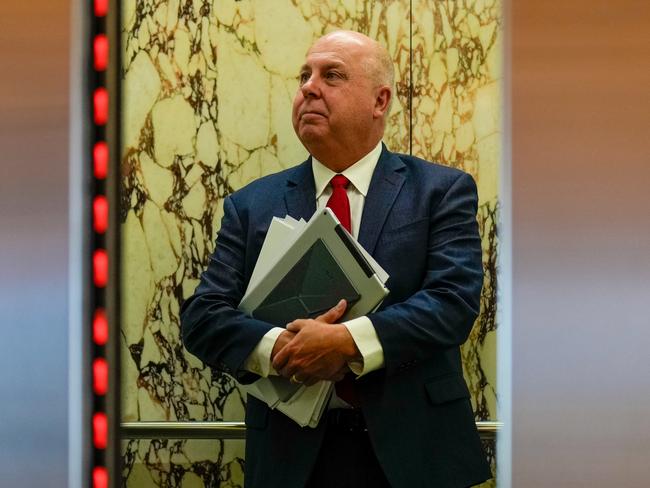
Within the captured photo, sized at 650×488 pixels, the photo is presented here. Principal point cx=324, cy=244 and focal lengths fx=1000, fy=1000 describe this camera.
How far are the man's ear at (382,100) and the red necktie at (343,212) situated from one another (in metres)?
0.27

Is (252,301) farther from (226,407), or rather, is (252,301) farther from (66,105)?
(66,105)

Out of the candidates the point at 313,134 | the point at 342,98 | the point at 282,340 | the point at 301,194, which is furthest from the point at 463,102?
the point at 282,340

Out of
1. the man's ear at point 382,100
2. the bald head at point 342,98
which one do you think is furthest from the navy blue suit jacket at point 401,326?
the man's ear at point 382,100

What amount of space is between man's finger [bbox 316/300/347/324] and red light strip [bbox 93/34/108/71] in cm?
164

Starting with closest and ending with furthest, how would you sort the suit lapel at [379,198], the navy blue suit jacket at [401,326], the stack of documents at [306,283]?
the stack of documents at [306,283], the navy blue suit jacket at [401,326], the suit lapel at [379,198]

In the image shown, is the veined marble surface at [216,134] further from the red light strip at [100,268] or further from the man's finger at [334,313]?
the red light strip at [100,268]

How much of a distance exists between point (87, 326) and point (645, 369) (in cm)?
43

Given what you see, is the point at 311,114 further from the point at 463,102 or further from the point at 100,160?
the point at 100,160

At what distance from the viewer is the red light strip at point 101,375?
68cm

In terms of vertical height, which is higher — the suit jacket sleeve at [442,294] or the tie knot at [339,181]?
the tie knot at [339,181]

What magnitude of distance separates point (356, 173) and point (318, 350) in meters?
0.60

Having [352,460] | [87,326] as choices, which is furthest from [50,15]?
[352,460]

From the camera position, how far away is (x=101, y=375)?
26.8 inches

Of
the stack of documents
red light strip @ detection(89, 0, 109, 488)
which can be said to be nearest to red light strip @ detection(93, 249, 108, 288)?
red light strip @ detection(89, 0, 109, 488)
